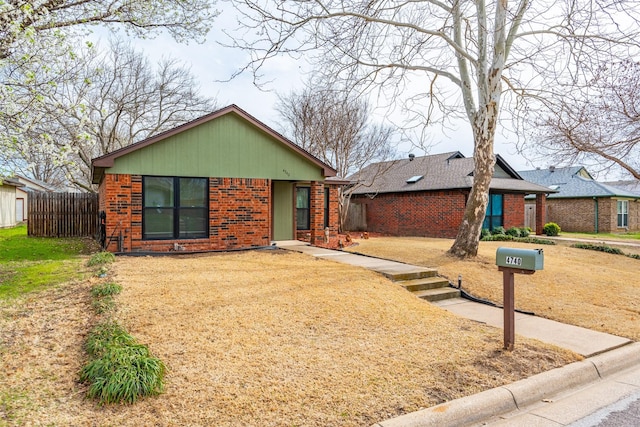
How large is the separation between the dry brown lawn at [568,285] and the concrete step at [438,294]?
39 cm

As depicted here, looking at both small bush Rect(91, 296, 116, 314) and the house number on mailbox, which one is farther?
small bush Rect(91, 296, 116, 314)

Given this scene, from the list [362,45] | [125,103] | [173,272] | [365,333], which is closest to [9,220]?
[125,103]

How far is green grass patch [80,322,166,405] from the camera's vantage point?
3191 mm

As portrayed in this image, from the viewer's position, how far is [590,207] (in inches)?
1011

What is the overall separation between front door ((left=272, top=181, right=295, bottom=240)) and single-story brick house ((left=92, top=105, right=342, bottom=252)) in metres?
1.79

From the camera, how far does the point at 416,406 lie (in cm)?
326

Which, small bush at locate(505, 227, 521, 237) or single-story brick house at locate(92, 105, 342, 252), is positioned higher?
single-story brick house at locate(92, 105, 342, 252)

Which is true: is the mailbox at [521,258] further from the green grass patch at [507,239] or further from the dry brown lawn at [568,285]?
the green grass patch at [507,239]

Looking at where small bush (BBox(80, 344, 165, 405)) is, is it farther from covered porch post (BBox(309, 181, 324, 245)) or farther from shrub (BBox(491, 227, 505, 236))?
shrub (BBox(491, 227, 505, 236))

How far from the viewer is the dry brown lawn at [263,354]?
10.2 feet

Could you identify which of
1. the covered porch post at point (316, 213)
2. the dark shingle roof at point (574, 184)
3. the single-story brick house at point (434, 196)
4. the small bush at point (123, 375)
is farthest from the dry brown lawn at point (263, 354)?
the dark shingle roof at point (574, 184)

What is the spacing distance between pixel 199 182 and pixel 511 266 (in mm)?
9189

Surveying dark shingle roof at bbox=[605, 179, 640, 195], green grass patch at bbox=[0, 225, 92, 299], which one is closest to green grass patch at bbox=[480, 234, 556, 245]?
dark shingle roof at bbox=[605, 179, 640, 195]

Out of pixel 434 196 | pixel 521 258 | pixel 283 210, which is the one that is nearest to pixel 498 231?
pixel 434 196
